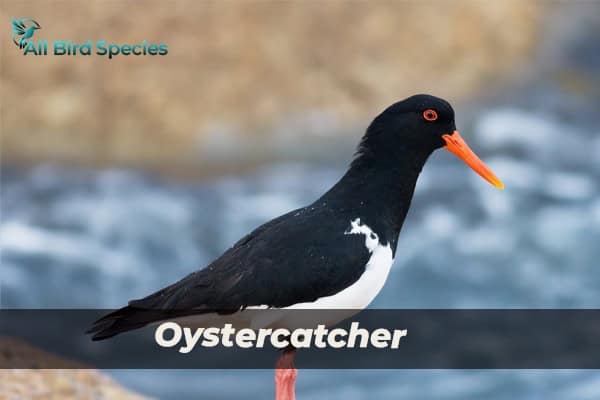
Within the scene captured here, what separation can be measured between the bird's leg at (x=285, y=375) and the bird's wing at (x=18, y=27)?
170 inches

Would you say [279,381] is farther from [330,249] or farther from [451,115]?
[451,115]

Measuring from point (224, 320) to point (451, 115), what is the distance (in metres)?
1.56

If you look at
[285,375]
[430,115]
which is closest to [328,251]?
[285,375]

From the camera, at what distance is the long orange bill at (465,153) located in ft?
15.0

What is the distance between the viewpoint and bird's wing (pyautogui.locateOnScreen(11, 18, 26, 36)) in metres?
7.20

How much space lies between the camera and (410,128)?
4.39 meters

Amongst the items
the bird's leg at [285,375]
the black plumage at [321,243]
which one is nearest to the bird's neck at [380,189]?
the black plumage at [321,243]

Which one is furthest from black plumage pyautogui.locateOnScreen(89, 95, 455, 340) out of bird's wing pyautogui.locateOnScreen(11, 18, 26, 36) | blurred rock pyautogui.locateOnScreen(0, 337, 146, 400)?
bird's wing pyautogui.locateOnScreen(11, 18, 26, 36)

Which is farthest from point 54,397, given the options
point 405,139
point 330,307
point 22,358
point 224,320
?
point 405,139

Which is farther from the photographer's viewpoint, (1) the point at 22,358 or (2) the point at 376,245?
(1) the point at 22,358

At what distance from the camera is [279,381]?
416 cm

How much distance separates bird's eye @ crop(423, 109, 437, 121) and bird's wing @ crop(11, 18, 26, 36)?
415 centimetres

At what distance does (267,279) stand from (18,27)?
427 centimetres
